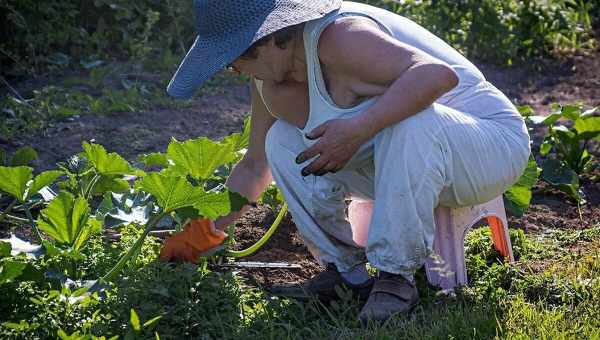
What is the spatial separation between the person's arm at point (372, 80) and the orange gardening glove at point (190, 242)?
18.5 inches

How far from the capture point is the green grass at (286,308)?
8.11 feet

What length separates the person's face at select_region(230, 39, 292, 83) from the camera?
2.66 metres

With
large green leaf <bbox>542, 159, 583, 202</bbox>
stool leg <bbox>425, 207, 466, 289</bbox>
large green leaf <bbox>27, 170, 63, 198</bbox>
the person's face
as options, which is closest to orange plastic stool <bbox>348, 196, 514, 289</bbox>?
stool leg <bbox>425, 207, 466, 289</bbox>

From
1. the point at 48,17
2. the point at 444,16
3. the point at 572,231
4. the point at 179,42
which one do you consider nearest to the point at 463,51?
the point at 444,16

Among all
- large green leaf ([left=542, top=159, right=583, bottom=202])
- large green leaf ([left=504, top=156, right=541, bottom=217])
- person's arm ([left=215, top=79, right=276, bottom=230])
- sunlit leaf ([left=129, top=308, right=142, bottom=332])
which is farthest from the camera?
large green leaf ([left=542, top=159, right=583, bottom=202])

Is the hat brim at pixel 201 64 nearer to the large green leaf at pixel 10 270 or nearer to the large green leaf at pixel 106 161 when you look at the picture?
the large green leaf at pixel 106 161

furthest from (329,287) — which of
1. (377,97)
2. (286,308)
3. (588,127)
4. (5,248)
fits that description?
(588,127)

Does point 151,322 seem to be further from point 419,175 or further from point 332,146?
point 419,175

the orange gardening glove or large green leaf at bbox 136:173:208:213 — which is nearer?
large green leaf at bbox 136:173:208:213

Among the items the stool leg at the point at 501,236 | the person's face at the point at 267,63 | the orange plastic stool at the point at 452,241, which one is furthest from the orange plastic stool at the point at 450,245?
the person's face at the point at 267,63

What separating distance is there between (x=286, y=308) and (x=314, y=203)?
1.02 feet

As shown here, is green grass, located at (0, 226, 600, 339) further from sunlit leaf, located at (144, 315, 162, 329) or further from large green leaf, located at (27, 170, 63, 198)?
large green leaf, located at (27, 170, 63, 198)

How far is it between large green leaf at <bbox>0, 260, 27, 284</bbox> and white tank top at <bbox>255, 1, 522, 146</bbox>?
87cm

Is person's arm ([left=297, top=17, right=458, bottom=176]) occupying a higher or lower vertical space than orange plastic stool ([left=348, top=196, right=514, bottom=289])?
higher
